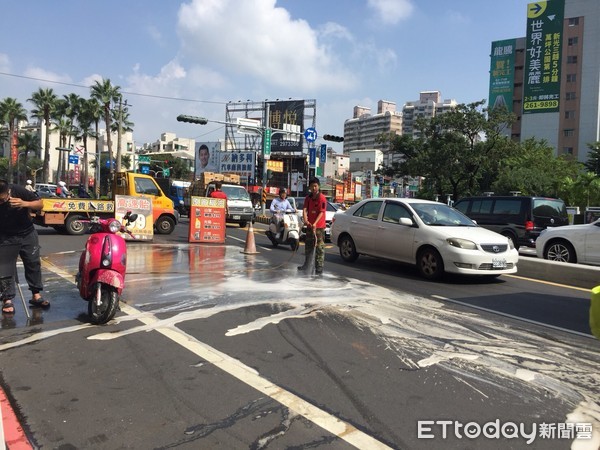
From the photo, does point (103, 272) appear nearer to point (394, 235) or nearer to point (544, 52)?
point (394, 235)

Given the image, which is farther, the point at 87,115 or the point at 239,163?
the point at 239,163

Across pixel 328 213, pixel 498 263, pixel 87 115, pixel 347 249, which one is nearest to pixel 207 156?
pixel 87 115

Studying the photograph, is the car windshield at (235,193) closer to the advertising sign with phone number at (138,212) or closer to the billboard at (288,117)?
the advertising sign with phone number at (138,212)

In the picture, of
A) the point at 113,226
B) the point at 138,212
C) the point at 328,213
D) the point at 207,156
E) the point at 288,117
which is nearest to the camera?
the point at 113,226

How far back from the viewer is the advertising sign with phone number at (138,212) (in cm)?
1428

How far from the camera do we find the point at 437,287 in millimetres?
8578

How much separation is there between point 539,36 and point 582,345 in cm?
8476

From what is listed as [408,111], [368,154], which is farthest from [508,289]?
[408,111]

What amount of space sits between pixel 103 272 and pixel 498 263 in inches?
264

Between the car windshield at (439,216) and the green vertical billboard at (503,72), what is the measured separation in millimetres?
80468

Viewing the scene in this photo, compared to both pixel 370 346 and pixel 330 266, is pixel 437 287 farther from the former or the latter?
pixel 370 346

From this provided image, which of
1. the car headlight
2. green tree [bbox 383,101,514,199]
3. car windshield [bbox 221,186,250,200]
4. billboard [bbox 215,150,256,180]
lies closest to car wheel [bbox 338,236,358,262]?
the car headlight

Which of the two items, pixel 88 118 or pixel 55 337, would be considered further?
pixel 88 118

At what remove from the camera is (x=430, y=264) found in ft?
30.6
